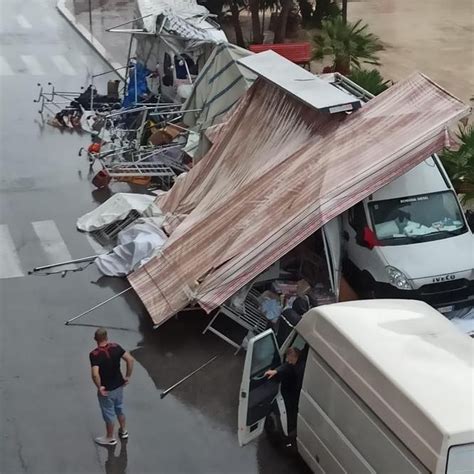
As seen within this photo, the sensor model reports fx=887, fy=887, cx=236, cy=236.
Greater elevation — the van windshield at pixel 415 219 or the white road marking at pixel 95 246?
the van windshield at pixel 415 219

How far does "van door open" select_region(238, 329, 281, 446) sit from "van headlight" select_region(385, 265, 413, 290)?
122 inches

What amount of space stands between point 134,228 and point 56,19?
22576 mm

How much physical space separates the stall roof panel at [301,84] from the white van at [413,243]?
59.2 inches

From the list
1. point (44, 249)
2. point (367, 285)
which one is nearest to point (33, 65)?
point (44, 249)

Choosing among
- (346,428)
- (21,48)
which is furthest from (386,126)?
(21,48)

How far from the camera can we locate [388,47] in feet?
99.2

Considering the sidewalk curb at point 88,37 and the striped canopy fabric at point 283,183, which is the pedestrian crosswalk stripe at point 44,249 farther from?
the sidewalk curb at point 88,37

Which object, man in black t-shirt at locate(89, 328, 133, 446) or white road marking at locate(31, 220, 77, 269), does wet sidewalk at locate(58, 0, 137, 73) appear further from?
man in black t-shirt at locate(89, 328, 133, 446)

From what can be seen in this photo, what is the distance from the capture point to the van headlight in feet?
41.2

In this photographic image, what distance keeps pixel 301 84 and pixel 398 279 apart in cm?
407

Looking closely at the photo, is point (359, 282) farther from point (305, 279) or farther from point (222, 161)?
point (222, 161)

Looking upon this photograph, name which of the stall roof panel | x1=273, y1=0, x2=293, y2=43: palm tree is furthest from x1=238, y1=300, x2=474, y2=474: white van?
x1=273, y1=0, x2=293, y2=43: palm tree

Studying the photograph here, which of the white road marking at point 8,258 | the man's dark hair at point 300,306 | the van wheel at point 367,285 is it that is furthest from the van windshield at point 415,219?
the white road marking at point 8,258

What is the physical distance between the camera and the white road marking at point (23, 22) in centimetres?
3412
